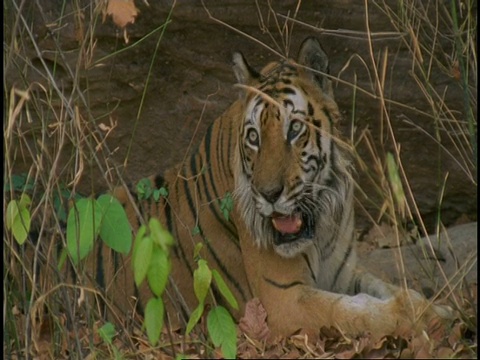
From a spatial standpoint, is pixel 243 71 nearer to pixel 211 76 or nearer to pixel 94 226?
pixel 211 76

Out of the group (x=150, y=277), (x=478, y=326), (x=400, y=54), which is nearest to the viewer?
(x=150, y=277)

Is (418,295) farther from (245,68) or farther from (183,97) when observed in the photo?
(183,97)

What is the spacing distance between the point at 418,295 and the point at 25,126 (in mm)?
2928

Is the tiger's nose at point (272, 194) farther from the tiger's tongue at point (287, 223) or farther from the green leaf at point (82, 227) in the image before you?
the green leaf at point (82, 227)

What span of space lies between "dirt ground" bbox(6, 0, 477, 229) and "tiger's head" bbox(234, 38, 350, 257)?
949mm

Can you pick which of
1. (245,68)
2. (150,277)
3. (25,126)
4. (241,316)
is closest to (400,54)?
(245,68)

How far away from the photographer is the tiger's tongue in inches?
197

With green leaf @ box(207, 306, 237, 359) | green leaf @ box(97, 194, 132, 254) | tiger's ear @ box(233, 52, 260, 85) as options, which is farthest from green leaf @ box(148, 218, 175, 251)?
tiger's ear @ box(233, 52, 260, 85)

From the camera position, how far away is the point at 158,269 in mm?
3225

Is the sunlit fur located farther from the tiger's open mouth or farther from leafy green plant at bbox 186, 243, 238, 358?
leafy green plant at bbox 186, 243, 238, 358

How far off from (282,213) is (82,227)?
1.30 m

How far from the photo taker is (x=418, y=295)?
15.3 ft

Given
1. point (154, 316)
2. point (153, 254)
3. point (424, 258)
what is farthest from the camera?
point (424, 258)

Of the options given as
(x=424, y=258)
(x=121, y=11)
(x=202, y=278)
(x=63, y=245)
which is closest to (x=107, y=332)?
(x=63, y=245)
